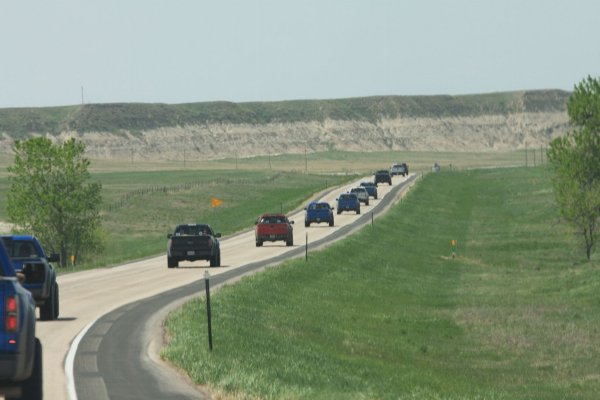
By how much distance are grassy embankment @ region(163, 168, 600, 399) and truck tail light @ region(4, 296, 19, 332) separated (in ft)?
20.7

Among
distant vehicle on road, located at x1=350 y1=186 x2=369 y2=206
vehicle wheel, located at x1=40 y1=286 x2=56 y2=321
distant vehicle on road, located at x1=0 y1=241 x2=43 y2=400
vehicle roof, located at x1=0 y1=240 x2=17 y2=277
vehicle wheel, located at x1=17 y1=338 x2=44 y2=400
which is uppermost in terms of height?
vehicle roof, located at x1=0 y1=240 x2=17 y2=277

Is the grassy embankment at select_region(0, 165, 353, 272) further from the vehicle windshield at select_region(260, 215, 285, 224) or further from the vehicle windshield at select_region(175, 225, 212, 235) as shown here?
the vehicle windshield at select_region(175, 225, 212, 235)

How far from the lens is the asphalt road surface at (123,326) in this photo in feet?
66.8

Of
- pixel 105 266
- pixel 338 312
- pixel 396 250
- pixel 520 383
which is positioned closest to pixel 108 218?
pixel 396 250

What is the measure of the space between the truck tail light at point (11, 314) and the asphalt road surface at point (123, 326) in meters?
5.76

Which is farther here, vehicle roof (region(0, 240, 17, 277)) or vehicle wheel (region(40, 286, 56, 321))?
vehicle wheel (region(40, 286, 56, 321))

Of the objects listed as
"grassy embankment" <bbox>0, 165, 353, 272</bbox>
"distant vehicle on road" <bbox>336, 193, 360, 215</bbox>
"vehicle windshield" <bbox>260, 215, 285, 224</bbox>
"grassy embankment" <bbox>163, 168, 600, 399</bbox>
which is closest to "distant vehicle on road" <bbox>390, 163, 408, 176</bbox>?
"grassy embankment" <bbox>0, 165, 353, 272</bbox>

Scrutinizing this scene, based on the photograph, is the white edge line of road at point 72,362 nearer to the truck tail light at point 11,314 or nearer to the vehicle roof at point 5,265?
the vehicle roof at point 5,265

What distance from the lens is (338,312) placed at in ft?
151

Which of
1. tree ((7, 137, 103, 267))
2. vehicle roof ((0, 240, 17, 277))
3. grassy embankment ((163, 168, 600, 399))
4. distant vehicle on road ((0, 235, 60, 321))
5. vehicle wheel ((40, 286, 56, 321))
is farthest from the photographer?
tree ((7, 137, 103, 267))

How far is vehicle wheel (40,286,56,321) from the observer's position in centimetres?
3139

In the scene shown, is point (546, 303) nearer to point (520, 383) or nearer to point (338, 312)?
point (338, 312)

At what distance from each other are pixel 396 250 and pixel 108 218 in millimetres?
64510

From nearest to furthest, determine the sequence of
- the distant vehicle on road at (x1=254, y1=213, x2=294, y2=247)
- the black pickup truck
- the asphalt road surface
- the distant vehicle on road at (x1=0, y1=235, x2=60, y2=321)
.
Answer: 1. the asphalt road surface
2. the distant vehicle on road at (x1=0, y1=235, x2=60, y2=321)
3. the black pickup truck
4. the distant vehicle on road at (x1=254, y1=213, x2=294, y2=247)
